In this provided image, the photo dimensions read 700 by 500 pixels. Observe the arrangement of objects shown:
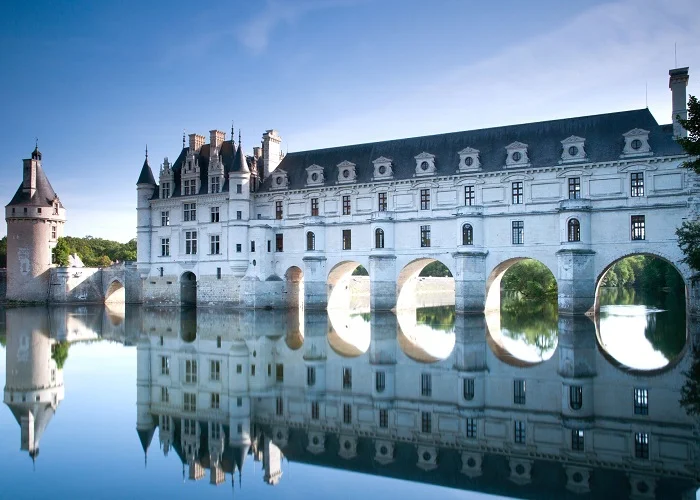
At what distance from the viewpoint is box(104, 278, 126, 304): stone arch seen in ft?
175

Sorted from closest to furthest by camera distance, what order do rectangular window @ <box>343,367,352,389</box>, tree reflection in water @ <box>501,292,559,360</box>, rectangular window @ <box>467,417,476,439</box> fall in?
rectangular window @ <box>467,417,476,439</box>, rectangular window @ <box>343,367,352,389</box>, tree reflection in water @ <box>501,292,559,360</box>

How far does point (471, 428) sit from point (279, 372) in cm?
701

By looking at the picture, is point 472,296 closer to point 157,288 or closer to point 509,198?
point 509,198

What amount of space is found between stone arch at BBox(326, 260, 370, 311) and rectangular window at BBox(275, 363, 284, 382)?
21.7 m

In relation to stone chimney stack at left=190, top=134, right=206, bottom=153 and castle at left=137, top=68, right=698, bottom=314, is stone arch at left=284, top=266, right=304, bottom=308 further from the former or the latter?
stone chimney stack at left=190, top=134, right=206, bottom=153

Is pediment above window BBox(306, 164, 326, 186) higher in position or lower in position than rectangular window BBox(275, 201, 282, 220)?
higher

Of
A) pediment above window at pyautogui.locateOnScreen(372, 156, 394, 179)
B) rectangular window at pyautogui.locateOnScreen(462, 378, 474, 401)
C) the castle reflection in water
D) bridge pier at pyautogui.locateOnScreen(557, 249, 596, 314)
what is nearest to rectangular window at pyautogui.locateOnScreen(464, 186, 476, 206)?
pediment above window at pyautogui.locateOnScreen(372, 156, 394, 179)

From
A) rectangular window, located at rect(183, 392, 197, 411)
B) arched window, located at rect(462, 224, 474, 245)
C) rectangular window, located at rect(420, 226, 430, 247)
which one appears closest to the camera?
rectangular window, located at rect(183, 392, 197, 411)

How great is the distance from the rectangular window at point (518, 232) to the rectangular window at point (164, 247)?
83.0 feet

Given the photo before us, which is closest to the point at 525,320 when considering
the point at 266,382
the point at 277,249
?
the point at 277,249

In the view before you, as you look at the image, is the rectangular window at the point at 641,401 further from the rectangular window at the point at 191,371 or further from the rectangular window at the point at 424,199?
the rectangular window at the point at 424,199

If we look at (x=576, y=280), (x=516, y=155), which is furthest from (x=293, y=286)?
(x=576, y=280)

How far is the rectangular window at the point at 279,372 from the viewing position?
51.2ft

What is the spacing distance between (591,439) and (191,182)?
126 feet
